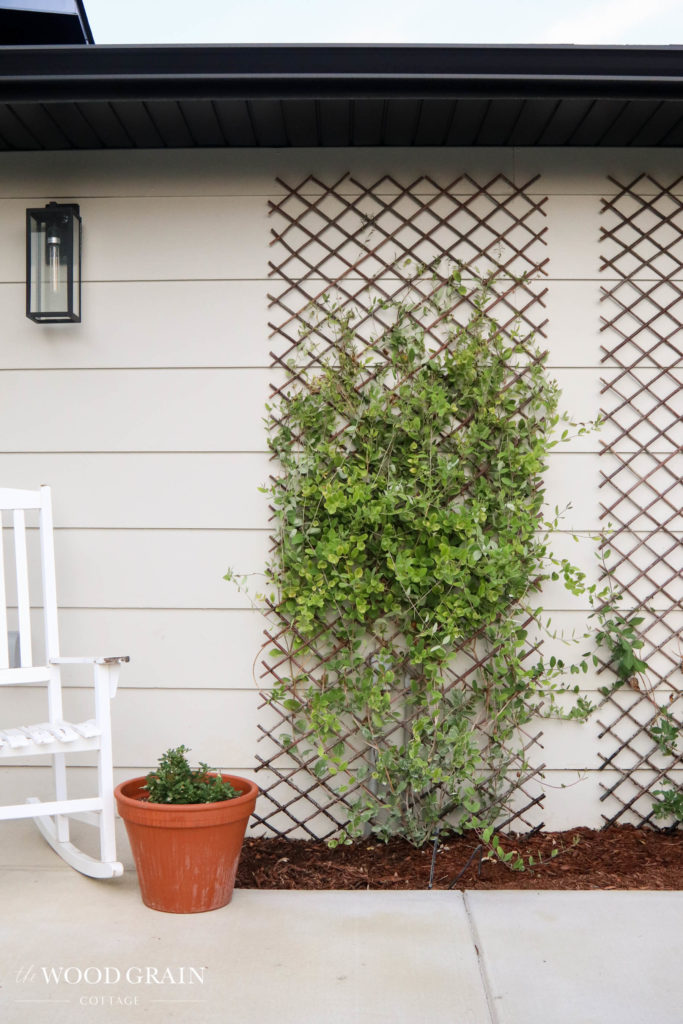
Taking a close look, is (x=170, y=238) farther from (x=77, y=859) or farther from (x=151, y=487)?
(x=77, y=859)

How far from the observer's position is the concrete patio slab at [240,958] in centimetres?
175

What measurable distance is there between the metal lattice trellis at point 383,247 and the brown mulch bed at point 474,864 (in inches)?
54.8

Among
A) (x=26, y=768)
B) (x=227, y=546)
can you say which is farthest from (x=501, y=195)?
(x=26, y=768)

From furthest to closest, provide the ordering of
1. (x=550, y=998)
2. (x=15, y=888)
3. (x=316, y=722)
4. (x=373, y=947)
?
1. (x=316, y=722)
2. (x=15, y=888)
3. (x=373, y=947)
4. (x=550, y=998)

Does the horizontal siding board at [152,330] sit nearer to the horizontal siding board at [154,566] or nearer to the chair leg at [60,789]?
the horizontal siding board at [154,566]

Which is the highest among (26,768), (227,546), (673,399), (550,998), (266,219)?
(266,219)

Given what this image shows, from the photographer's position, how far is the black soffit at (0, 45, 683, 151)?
2.38 metres

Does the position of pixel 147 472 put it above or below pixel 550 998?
above

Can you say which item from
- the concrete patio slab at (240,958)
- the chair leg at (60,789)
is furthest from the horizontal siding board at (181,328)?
the concrete patio slab at (240,958)

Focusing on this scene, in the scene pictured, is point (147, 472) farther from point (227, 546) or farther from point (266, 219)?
point (266, 219)

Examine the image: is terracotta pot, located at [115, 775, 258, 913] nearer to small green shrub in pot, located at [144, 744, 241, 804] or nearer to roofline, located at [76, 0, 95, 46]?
small green shrub in pot, located at [144, 744, 241, 804]

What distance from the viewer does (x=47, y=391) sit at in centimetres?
291

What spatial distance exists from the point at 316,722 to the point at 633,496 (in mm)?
1275

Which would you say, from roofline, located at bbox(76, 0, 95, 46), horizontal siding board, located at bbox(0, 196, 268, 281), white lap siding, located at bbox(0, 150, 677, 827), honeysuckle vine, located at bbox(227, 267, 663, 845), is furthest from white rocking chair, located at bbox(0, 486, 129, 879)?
roofline, located at bbox(76, 0, 95, 46)
